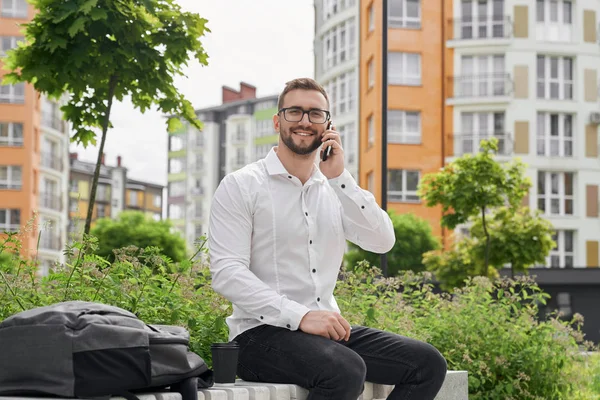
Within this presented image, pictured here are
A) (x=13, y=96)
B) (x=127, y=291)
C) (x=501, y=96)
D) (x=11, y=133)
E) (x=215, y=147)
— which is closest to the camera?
(x=127, y=291)

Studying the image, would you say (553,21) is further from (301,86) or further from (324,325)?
(324,325)

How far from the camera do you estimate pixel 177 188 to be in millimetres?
99062

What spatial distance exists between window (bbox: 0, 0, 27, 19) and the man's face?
52823 millimetres

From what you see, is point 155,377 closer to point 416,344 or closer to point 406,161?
point 416,344

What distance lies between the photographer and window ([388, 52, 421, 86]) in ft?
138

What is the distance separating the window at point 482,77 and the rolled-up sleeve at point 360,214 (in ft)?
124

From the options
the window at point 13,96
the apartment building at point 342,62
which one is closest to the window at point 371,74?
the apartment building at point 342,62

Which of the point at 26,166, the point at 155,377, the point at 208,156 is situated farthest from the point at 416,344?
the point at 208,156

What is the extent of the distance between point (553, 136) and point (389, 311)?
117 ft

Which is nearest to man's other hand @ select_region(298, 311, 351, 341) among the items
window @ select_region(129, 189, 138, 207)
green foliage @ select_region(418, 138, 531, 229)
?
green foliage @ select_region(418, 138, 531, 229)

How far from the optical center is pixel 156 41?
10.2 meters

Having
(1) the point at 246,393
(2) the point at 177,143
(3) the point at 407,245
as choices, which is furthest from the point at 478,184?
(2) the point at 177,143

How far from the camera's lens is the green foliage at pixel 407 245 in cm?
3706

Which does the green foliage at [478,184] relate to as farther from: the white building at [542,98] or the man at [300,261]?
the man at [300,261]
